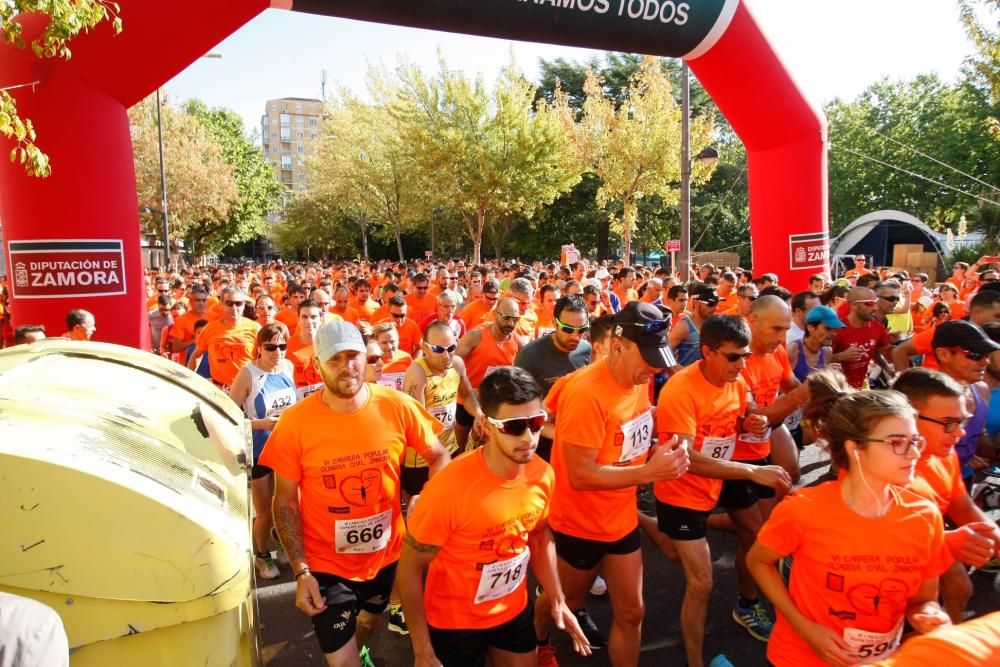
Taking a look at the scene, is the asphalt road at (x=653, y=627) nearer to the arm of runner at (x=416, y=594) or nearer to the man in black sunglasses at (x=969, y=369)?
the man in black sunglasses at (x=969, y=369)

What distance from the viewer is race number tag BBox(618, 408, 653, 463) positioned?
305 cm

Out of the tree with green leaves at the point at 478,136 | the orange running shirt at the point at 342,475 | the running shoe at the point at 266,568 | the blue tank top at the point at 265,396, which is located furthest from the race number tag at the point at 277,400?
the tree with green leaves at the point at 478,136

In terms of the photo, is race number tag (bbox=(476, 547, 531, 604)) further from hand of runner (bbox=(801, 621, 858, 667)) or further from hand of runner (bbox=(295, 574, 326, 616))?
hand of runner (bbox=(801, 621, 858, 667))

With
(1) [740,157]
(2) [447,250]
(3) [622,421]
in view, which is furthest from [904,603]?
(2) [447,250]

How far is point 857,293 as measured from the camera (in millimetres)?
5852

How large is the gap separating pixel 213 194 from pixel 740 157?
31521 millimetres

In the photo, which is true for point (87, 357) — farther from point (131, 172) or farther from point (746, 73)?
point (746, 73)

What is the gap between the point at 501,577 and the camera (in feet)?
8.25

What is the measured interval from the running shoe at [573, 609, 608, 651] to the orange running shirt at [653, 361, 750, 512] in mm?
894

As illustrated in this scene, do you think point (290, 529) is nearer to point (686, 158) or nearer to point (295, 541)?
point (295, 541)

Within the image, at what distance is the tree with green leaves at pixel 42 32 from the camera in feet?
15.0

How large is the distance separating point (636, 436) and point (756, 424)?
0.74 meters

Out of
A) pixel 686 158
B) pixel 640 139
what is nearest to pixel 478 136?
pixel 640 139

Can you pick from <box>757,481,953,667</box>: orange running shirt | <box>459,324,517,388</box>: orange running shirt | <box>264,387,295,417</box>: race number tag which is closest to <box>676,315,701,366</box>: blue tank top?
<box>459,324,517,388</box>: orange running shirt
